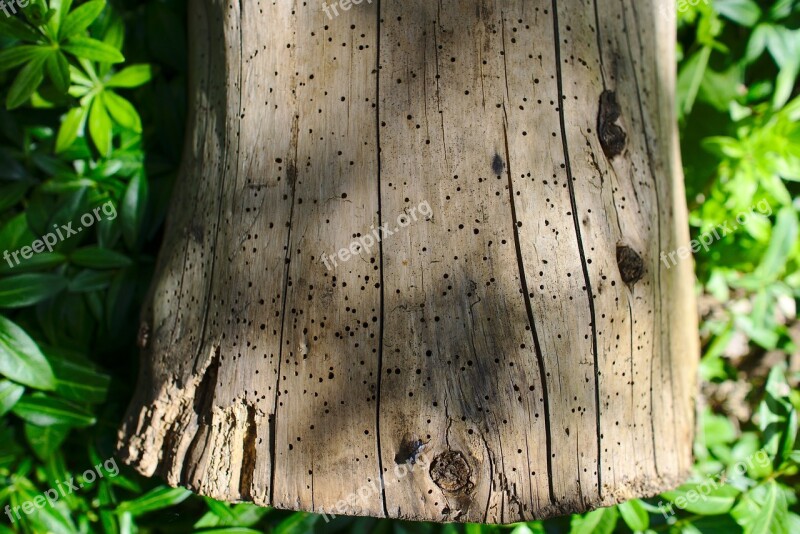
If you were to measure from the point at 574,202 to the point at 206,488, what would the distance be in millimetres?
1093

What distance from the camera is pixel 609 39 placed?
60.0 inches

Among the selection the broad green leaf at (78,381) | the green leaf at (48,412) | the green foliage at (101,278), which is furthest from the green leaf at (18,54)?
the green leaf at (48,412)

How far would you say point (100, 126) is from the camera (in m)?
1.80

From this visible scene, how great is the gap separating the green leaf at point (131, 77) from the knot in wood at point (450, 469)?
141 cm

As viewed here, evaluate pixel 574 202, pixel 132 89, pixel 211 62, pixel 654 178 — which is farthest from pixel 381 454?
pixel 132 89

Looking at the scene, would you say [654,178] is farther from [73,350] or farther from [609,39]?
[73,350]

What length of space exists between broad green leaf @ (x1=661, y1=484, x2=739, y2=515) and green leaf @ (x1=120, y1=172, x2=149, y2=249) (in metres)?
1.80

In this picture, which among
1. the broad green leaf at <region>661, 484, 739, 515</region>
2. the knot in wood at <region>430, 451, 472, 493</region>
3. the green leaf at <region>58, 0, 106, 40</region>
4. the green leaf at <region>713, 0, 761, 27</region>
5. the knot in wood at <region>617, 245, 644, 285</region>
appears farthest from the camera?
the green leaf at <region>713, 0, 761, 27</region>

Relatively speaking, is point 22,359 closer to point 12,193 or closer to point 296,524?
point 12,193

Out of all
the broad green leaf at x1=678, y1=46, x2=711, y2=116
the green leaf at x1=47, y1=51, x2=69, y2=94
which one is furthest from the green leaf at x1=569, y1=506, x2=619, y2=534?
the green leaf at x1=47, y1=51, x2=69, y2=94

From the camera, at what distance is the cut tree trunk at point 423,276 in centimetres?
136

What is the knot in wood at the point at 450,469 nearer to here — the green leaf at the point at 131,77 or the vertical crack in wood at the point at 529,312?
the vertical crack in wood at the point at 529,312

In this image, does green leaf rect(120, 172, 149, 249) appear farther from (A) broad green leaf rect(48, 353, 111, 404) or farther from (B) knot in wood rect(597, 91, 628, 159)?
(B) knot in wood rect(597, 91, 628, 159)

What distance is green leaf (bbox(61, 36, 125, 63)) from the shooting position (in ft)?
5.57
